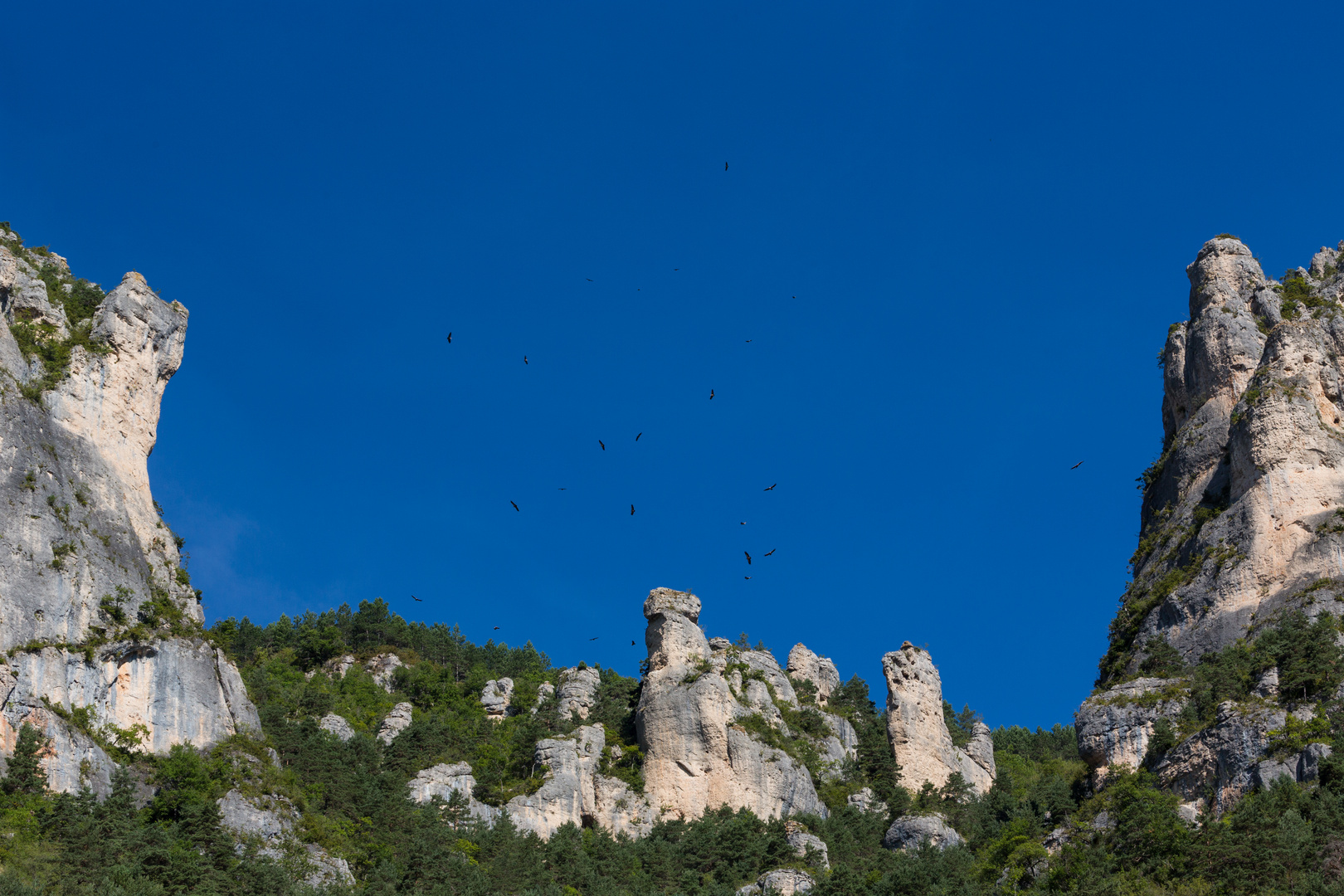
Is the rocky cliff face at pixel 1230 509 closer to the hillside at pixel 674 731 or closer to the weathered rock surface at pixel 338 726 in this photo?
the hillside at pixel 674 731

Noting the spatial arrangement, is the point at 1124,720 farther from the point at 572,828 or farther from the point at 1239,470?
the point at 572,828

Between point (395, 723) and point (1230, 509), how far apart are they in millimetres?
48108

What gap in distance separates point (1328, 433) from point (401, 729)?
5126 centimetres

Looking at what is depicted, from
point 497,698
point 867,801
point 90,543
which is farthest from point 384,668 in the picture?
point 867,801

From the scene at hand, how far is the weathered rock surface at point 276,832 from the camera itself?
185 feet

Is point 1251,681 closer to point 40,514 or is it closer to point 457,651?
point 40,514

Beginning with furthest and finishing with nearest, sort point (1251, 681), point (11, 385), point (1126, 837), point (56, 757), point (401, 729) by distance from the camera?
point (401, 729) → point (11, 385) → point (56, 757) → point (1251, 681) → point (1126, 837)

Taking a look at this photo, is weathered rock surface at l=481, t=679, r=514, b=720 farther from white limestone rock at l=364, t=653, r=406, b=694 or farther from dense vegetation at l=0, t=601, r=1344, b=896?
white limestone rock at l=364, t=653, r=406, b=694

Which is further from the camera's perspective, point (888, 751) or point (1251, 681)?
point (888, 751)

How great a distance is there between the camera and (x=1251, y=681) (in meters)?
51.2

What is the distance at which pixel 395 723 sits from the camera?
82375 mm

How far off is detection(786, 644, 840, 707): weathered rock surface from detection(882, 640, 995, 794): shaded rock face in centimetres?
1228

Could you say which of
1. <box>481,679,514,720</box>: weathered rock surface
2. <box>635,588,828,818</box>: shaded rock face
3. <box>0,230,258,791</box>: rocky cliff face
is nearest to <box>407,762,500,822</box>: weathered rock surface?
<box>0,230,258,791</box>: rocky cliff face

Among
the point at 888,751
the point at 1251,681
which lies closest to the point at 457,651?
the point at 888,751
